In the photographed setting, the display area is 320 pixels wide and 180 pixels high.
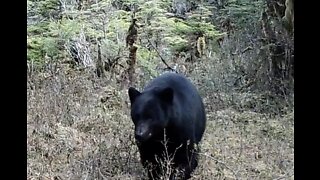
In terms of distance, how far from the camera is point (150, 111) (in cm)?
597

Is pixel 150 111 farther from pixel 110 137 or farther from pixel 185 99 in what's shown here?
pixel 110 137

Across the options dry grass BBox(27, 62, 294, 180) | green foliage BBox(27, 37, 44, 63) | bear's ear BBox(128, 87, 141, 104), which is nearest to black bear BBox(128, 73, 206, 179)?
bear's ear BBox(128, 87, 141, 104)

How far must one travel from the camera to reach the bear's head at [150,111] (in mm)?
5855

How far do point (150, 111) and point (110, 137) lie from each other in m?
1.75

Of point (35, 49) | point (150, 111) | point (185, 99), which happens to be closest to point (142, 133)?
point (150, 111)

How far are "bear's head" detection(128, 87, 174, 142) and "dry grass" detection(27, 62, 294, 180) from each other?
70 cm

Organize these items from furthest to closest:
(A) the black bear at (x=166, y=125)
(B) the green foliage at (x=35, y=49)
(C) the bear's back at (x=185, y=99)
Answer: (B) the green foliage at (x=35, y=49) → (C) the bear's back at (x=185, y=99) → (A) the black bear at (x=166, y=125)

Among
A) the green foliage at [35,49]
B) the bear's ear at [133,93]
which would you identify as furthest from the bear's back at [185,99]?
the green foliage at [35,49]

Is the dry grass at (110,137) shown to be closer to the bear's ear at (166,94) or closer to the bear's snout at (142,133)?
the bear's snout at (142,133)

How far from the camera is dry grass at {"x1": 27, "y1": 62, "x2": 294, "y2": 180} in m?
6.66

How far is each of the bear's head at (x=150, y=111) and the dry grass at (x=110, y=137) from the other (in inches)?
27.7

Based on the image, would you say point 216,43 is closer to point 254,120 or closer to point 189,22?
point 189,22

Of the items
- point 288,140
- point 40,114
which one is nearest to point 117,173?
point 40,114
